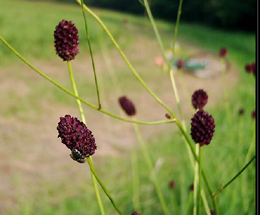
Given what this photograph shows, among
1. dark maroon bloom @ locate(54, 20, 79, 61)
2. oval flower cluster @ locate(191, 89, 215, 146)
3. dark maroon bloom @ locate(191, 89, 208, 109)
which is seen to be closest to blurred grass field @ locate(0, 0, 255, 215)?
dark maroon bloom @ locate(191, 89, 208, 109)

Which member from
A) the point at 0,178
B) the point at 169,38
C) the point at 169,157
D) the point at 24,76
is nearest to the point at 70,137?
the point at 0,178

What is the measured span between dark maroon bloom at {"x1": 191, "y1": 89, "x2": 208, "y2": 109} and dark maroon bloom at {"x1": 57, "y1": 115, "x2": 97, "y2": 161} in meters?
0.32

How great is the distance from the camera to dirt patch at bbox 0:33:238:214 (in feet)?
6.78

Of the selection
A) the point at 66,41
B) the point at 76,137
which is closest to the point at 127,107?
the point at 66,41

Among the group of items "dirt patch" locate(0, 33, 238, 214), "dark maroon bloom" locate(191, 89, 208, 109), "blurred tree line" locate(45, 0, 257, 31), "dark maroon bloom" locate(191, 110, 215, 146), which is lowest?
"blurred tree line" locate(45, 0, 257, 31)

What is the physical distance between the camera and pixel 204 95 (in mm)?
688

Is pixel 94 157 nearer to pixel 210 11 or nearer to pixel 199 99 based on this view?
pixel 199 99

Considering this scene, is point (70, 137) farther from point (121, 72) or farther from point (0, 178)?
point (121, 72)

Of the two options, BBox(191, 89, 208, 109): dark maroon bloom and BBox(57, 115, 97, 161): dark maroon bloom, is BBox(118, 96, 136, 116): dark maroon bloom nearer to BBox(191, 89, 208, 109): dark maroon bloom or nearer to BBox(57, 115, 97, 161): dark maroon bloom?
BBox(191, 89, 208, 109): dark maroon bloom

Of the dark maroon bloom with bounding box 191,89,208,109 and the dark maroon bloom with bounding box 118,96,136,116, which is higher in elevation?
the dark maroon bloom with bounding box 191,89,208,109

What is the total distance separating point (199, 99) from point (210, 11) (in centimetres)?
1285

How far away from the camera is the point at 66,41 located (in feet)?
1.73

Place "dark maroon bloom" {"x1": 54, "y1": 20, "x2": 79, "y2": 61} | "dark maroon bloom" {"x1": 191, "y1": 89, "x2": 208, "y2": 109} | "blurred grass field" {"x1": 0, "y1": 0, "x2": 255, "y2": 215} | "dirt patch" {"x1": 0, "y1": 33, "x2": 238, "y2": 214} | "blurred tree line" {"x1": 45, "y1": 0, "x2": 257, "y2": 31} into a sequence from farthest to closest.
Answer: "blurred tree line" {"x1": 45, "y1": 0, "x2": 257, "y2": 31}, "dirt patch" {"x1": 0, "y1": 33, "x2": 238, "y2": 214}, "blurred grass field" {"x1": 0, "y1": 0, "x2": 255, "y2": 215}, "dark maroon bloom" {"x1": 191, "y1": 89, "x2": 208, "y2": 109}, "dark maroon bloom" {"x1": 54, "y1": 20, "x2": 79, "y2": 61}

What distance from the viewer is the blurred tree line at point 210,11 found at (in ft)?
39.2
